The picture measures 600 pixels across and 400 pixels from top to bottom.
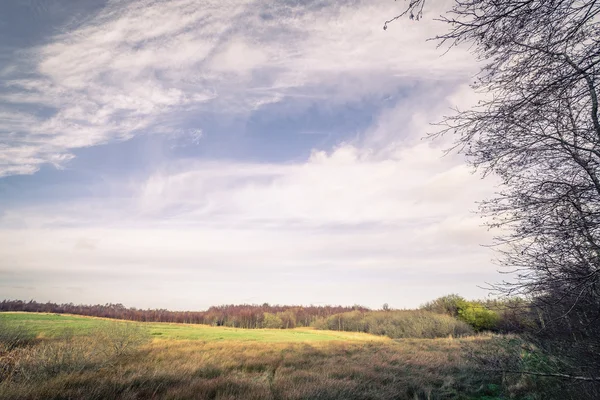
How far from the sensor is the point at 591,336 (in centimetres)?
572

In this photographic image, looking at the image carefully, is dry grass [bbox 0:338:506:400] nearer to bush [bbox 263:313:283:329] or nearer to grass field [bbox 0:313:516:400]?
grass field [bbox 0:313:516:400]

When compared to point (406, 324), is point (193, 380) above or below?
below

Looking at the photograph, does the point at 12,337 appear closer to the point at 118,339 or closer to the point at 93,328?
Answer: the point at 118,339

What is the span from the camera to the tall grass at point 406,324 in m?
57.4

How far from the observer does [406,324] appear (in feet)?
215

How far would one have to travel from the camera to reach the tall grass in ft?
188

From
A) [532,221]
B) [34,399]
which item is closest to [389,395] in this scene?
[532,221]

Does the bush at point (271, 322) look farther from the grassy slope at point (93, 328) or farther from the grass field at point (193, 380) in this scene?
the grass field at point (193, 380)

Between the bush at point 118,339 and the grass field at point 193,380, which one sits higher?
the bush at point 118,339

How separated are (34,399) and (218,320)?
11662 cm

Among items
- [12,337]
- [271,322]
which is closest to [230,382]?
[12,337]

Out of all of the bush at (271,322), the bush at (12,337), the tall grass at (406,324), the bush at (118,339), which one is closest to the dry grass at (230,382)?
the bush at (118,339)

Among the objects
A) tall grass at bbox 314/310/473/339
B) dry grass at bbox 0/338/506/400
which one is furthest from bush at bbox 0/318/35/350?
tall grass at bbox 314/310/473/339

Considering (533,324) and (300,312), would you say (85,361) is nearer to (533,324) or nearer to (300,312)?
(533,324)
